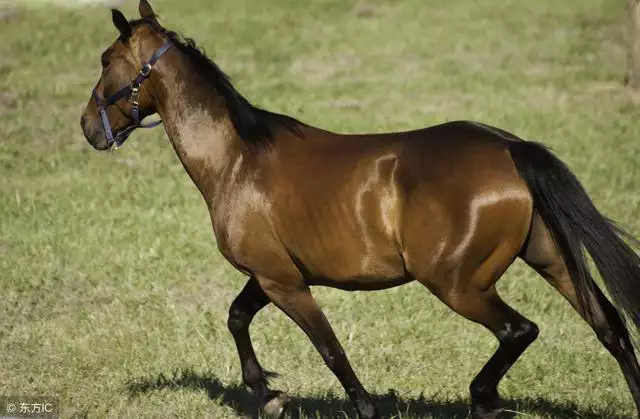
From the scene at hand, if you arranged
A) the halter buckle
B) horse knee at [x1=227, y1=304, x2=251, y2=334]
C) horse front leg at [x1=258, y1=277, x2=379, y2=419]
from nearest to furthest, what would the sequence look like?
1. horse front leg at [x1=258, y1=277, x2=379, y2=419]
2. the halter buckle
3. horse knee at [x1=227, y1=304, x2=251, y2=334]

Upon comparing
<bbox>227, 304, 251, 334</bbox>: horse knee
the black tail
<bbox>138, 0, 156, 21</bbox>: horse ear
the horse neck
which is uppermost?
<bbox>138, 0, 156, 21</bbox>: horse ear

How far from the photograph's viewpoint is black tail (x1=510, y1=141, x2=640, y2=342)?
5719 mm

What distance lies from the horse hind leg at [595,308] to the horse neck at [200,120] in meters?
1.68

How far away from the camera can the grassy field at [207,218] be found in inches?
293

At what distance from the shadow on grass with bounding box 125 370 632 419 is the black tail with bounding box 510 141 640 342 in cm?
Answer: 93

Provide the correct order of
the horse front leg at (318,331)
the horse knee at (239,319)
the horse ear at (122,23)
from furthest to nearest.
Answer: the horse knee at (239,319)
the horse ear at (122,23)
the horse front leg at (318,331)

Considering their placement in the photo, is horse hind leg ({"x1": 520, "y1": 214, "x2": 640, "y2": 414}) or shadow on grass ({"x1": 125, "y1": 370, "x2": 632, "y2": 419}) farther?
shadow on grass ({"x1": 125, "y1": 370, "x2": 632, "y2": 419})

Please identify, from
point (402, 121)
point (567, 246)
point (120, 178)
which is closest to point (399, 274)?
point (567, 246)

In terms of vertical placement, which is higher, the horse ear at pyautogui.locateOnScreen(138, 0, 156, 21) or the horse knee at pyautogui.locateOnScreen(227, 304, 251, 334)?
the horse ear at pyautogui.locateOnScreen(138, 0, 156, 21)

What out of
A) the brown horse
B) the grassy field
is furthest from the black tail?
the grassy field

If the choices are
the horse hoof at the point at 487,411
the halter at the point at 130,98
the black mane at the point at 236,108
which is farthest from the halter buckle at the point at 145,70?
Result: the horse hoof at the point at 487,411

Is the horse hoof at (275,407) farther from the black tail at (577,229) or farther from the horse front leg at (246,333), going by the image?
the black tail at (577,229)

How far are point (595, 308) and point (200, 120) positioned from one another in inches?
90.4

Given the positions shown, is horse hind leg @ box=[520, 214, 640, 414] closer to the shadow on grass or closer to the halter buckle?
the shadow on grass
